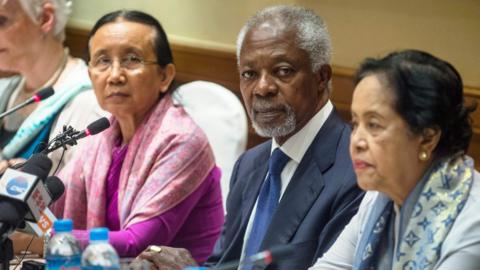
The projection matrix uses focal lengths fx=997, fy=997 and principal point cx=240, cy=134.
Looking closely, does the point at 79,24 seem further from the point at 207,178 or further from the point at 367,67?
the point at 367,67

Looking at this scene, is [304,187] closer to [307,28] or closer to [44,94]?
[307,28]

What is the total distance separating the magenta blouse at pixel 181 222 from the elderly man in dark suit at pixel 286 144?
0.86 feet

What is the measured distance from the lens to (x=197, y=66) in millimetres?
4633

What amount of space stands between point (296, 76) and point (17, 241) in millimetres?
1129

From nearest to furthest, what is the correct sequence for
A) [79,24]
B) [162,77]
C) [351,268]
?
1. [351,268]
2. [162,77]
3. [79,24]

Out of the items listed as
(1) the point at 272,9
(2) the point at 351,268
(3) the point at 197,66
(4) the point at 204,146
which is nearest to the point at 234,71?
(3) the point at 197,66

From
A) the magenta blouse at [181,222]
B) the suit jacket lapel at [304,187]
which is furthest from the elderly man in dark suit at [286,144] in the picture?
the magenta blouse at [181,222]

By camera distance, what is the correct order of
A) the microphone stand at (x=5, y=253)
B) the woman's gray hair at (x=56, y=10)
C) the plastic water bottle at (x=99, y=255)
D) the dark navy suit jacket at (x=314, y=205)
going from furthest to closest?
the woman's gray hair at (x=56, y=10) → the dark navy suit jacket at (x=314, y=205) → the microphone stand at (x=5, y=253) → the plastic water bottle at (x=99, y=255)

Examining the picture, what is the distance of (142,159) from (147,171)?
50mm

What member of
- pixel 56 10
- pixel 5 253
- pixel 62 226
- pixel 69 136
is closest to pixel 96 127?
pixel 69 136

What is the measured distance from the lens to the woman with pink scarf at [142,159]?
11.2 ft

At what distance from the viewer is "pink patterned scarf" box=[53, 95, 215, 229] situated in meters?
3.40

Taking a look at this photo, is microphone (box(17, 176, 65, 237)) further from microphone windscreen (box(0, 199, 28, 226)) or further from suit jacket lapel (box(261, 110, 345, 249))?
suit jacket lapel (box(261, 110, 345, 249))

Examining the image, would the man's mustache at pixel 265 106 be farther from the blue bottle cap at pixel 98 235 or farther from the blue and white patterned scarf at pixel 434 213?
the blue bottle cap at pixel 98 235
